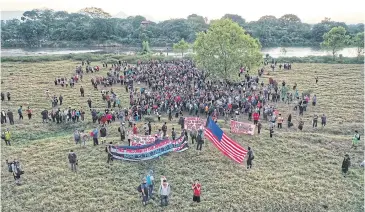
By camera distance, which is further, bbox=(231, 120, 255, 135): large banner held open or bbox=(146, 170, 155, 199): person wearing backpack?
bbox=(231, 120, 255, 135): large banner held open

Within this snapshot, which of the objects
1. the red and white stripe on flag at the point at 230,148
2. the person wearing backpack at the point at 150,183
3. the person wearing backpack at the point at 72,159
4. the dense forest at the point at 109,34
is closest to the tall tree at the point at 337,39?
the dense forest at the point at 109,34

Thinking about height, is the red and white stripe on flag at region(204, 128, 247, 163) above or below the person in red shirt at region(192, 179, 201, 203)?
above

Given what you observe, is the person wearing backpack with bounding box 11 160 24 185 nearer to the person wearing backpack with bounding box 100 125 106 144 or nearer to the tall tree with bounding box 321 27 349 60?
the person wearing backpack with bounding box 100 125 106 144

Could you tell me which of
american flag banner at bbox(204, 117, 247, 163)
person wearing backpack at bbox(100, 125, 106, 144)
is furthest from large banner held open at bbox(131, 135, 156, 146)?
american flag banner at bbox(204, 117, 247, 163)

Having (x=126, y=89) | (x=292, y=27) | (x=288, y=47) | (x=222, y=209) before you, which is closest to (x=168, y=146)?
(x=222, y=209)

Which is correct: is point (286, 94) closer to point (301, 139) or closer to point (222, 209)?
point (301, 139)

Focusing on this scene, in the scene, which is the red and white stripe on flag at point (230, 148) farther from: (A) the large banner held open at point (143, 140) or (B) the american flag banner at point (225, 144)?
(A) the large banner held open at point (143, 140)
